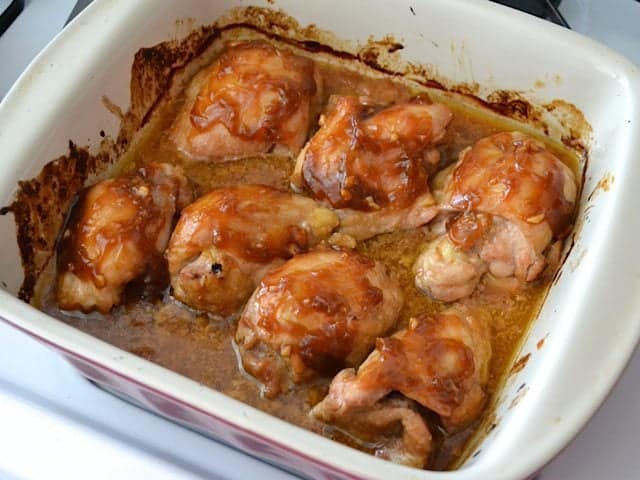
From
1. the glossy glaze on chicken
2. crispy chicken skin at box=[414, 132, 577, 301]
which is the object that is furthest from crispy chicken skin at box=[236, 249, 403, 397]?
crispy chicken skin at box=[414, 132, 577, 301]

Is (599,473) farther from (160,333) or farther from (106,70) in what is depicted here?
(106,70)

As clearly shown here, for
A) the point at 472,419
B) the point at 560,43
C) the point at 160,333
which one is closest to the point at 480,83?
the point at 560,43

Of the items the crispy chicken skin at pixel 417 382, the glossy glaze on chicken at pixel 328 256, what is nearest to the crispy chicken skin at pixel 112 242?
the glossy glaze on chicken at pixel 328 256

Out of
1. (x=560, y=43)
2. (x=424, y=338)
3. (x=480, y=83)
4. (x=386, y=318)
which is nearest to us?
(x=424, y=338)

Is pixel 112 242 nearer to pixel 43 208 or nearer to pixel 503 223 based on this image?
pixel 43 208

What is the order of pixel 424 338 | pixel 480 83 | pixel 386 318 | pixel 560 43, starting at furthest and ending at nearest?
pixel 480 83 < pixel 560 43 < pixel 386 318 < pixel 424 338

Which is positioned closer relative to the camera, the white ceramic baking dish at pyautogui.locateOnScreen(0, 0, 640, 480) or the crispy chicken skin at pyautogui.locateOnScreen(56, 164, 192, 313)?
the white ceramic baking dish at pyautogui.locateOnScreen(0, 0, 640, 480)

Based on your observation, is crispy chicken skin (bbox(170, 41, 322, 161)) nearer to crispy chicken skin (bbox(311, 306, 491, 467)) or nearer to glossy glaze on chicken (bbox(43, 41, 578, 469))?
glossy glaze on chicken (bbox(43, 41, 578, 469))
